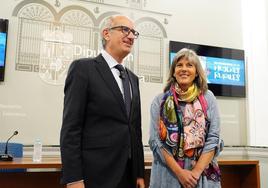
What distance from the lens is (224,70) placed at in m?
4.64

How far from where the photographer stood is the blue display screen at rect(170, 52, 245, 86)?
4555 millimetres

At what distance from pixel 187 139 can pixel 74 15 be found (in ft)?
9.15

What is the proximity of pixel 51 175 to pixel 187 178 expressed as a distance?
143cm

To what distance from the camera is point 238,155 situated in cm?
452

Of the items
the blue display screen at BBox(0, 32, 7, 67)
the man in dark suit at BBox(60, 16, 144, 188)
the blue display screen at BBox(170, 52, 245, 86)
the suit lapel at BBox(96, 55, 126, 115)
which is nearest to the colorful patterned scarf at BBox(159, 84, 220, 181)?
the man in dark suit at BBox(60, 16, 144, 188)

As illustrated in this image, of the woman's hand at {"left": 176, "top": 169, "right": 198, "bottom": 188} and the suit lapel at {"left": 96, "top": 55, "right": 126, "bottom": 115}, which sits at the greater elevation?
the suit lapel at {"left": 96, "top": 55, "right": 126, "bottom": 115}

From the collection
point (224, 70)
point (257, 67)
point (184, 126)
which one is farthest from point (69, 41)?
point (257, 67)

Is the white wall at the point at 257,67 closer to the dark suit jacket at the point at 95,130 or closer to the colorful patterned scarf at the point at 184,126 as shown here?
the colorful patterned scarf at the point at 184,126

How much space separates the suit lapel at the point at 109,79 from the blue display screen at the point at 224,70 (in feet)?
10.3

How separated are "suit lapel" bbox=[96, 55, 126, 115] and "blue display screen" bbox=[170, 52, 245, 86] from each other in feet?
10.3

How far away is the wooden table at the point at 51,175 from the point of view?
2.32 meters

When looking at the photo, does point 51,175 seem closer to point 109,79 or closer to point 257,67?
point 109,79

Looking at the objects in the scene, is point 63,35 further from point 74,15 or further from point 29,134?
point 29,134

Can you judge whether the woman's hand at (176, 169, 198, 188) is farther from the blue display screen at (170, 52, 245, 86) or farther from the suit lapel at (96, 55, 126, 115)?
the blue display screen at (170, 52, 245, 86)
